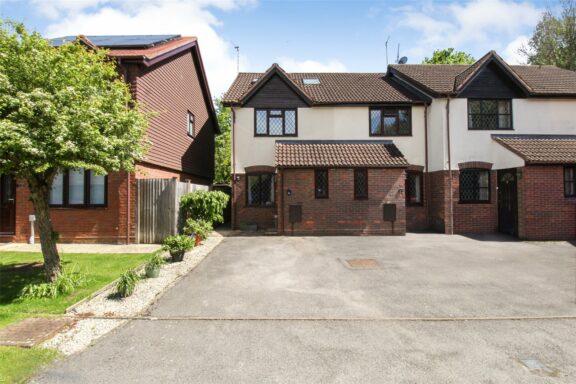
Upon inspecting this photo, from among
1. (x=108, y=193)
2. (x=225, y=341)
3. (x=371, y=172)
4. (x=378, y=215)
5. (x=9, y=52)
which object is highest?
(x=9, y=52)

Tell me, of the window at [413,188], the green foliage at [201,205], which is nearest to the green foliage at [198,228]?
the green foliage at [201,205]

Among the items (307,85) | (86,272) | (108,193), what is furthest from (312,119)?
(86,272)

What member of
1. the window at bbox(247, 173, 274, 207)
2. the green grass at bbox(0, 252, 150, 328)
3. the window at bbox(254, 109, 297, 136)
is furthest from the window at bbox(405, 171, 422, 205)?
the green grass at bbox(0, 252, 150, 328)

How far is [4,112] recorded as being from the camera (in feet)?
19.5

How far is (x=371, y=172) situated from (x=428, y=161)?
13.0 feet

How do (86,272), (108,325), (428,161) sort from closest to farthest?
(108,325) → (86,272) → (428,161)

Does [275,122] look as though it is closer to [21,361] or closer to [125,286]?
[125,286]

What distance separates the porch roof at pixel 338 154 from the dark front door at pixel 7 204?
10236 mm

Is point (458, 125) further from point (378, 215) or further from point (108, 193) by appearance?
point (108, 193)

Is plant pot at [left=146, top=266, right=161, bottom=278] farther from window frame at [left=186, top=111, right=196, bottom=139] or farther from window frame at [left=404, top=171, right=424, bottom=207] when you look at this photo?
window frame at [left=404, top=171, right=424, bottom=207]

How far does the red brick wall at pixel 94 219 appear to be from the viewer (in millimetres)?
11336

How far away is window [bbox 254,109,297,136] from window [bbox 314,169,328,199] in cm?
313

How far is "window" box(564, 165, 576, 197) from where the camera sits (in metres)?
13.2

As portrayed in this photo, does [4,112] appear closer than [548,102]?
Yes
